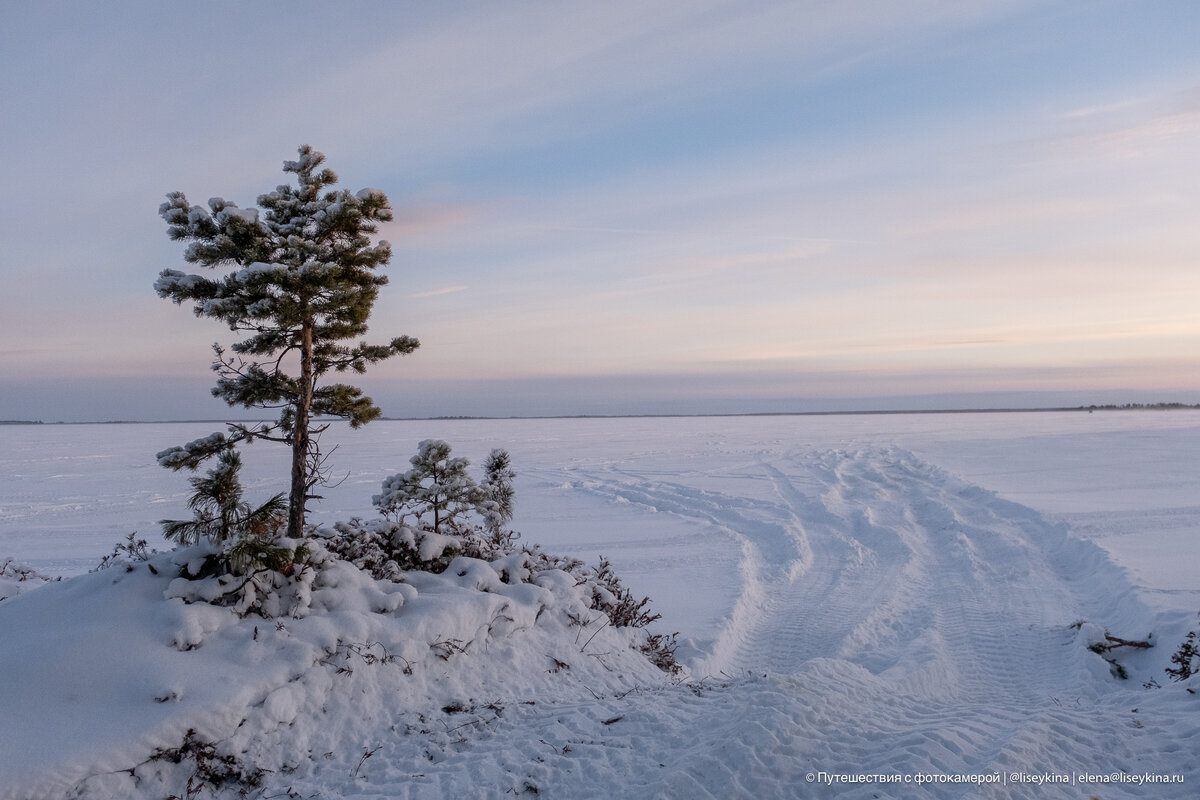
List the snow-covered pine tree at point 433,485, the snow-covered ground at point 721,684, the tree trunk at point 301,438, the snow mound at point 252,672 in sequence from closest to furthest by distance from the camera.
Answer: the snow-covered ground at point 721,684 < the snow mound at point 252,672 < the tree trunk at point 301,438 < the snow-covered pine tree at point 433,485

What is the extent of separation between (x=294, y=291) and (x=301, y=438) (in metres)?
1.62

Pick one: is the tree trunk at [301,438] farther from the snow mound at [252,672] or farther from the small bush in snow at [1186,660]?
the small bush in snow at [1186,660]

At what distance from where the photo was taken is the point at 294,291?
24.1 ft

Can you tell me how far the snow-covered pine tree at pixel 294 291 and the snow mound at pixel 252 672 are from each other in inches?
53.5

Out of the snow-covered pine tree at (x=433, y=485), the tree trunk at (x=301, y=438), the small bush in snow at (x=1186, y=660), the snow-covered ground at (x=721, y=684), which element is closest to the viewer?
the snow-covered ground at (x=721, y=684)

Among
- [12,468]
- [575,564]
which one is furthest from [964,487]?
[12,468]

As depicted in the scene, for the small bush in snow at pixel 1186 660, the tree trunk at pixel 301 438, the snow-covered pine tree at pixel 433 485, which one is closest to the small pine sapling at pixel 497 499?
the snow-covered pine tree at pixel 433 485

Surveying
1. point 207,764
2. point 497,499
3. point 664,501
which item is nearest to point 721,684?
point 207,764

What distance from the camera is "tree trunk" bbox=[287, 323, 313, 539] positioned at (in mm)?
7504

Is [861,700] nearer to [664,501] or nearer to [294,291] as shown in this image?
[294,291]

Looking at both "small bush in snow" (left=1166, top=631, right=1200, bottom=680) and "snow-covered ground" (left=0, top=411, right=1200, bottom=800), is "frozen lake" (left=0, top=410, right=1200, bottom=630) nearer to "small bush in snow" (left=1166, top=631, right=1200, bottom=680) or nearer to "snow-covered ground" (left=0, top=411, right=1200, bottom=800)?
"snow-covered ground" (left=0, top=411, right=1200, bottom=800)

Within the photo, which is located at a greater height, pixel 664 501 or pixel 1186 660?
pixel 1186 660

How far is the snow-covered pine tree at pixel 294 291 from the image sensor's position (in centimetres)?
707

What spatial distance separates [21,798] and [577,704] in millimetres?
3989
